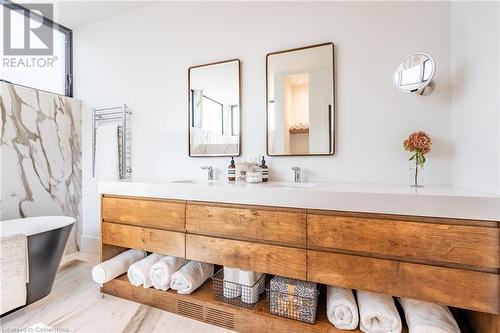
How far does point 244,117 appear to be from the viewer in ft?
6.50

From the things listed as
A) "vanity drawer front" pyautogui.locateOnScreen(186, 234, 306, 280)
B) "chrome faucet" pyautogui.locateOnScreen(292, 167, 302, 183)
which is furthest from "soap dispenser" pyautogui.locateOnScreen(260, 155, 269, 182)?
"vanity drawer front" pyautogui.locateOnScreen(186, 234, 306, 280)

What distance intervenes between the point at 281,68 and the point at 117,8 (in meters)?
1.84

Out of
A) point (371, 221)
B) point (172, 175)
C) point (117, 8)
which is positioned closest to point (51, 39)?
point (117, 8)

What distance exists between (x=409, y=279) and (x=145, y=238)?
62.0 inches

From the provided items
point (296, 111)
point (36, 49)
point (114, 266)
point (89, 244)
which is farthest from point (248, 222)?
point (36, 49)

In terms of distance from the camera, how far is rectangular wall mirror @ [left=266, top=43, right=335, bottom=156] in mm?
1728

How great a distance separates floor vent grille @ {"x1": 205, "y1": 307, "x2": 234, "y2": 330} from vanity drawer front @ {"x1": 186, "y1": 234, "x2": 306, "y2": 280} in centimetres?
31

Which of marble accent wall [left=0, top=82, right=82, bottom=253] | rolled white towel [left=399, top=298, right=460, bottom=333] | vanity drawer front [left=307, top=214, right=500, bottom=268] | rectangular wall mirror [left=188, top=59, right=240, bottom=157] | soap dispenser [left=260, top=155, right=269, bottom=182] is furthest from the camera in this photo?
marble accent wall [left=0, top=82, right=82, bottom=253]

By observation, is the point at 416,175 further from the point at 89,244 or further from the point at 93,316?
the point at 89,244

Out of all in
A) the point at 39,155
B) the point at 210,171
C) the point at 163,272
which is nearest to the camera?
the point at 163,272

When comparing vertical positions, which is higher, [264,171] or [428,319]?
[264,171]

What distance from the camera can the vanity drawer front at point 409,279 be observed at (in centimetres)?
102

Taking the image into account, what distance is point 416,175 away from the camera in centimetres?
145

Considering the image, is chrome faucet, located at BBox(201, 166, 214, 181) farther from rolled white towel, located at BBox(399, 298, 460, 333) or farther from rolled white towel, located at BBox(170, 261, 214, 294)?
rolled white towel, located at BBox(399, 298, 460, 333)
